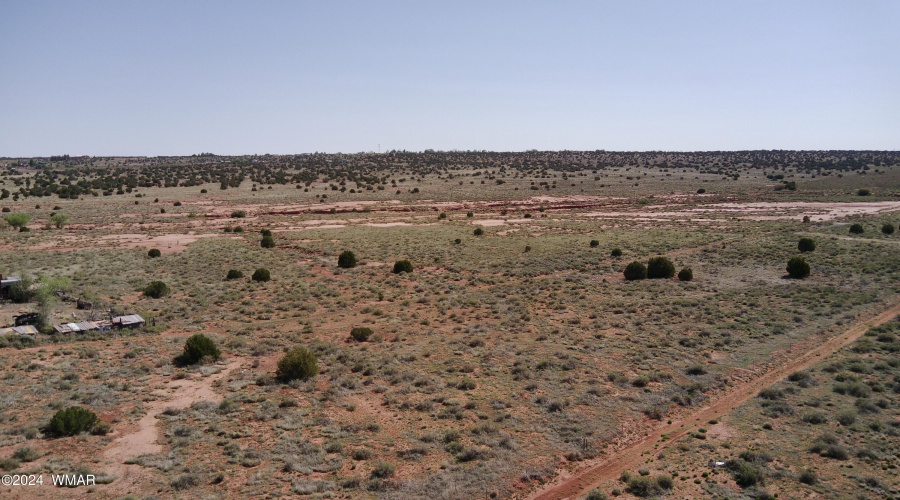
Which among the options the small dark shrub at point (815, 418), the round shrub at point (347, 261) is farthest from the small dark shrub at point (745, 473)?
the round shrub at point (347, 261)

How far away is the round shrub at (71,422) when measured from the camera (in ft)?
44.2

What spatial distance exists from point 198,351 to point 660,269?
88.9 ft

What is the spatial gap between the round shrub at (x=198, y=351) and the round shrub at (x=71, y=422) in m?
5.33

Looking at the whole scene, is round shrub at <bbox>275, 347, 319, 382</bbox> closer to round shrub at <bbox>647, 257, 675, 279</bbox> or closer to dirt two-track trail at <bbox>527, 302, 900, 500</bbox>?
dirt two-track trail at <bbox>527, 302, 900, 500</bbox>

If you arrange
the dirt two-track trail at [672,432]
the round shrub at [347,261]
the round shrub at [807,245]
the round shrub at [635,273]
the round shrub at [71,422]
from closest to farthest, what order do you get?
the dirt two-track trail at [672,432] → the round shrub at [71,422] → the round shrub at [635,273] → the round shrub at [347,261] → the round shrub at [807,245]

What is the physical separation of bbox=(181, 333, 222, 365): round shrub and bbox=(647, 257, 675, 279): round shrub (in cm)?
2616

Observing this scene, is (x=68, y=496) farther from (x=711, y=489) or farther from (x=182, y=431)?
(x=711, y=489)

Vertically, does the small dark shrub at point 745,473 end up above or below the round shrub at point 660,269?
below

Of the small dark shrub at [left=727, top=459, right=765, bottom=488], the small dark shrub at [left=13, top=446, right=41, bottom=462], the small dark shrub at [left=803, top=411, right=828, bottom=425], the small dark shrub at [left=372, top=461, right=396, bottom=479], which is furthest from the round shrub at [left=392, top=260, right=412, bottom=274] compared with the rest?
the small dark shrub at [left=727, top=459, right=765, bottom=488]

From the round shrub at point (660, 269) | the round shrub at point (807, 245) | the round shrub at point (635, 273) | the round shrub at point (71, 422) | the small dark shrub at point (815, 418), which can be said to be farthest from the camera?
the round shrub at point (807, 245)

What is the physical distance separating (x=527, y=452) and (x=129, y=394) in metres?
12.1

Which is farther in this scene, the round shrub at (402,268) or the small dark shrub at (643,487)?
the round shrub at (402,268)

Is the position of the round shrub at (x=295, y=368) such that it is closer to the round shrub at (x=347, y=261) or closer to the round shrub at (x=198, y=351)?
the round shrub at (x=198, y=351)

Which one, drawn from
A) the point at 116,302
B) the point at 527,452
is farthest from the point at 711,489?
A: the point at 116,302
